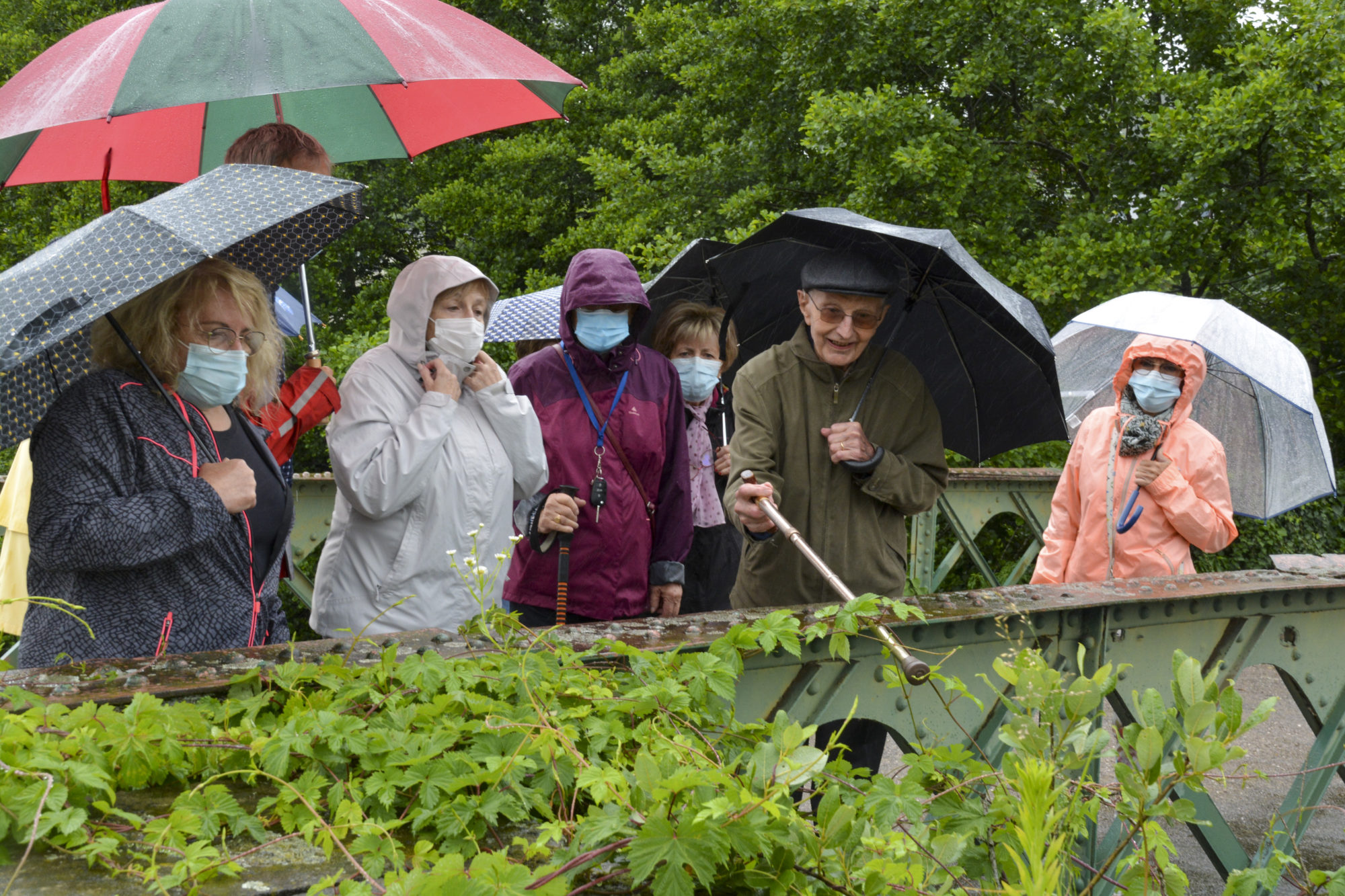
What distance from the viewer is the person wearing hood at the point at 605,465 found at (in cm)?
386

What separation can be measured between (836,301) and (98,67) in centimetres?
225

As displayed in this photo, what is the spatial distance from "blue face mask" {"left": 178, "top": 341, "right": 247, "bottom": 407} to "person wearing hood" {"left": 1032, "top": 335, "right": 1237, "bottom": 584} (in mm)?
3142

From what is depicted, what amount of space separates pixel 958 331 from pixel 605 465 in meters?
1.26

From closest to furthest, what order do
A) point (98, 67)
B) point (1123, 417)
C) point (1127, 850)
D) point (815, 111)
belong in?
point (1127, 850) < point (98, 67) < point (1123, 417) < point (815, 111)

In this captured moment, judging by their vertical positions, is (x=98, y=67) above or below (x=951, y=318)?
above

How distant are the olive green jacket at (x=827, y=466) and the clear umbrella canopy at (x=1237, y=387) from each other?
152 cm

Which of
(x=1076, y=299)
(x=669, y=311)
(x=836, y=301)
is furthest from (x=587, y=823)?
(x=1076, y=299)

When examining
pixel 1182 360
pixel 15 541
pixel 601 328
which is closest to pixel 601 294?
pixel 601 328

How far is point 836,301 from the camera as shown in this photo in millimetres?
3645

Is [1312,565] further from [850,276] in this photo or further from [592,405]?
[592,405]

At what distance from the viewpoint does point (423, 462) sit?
3.34 metres

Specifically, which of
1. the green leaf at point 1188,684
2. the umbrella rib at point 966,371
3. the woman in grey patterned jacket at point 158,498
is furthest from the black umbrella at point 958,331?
the green leaf at point 1188,684

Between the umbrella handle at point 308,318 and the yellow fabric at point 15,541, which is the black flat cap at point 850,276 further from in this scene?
the yellow fabric at point 15,541

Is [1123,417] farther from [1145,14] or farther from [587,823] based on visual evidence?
A: [1145,14]
